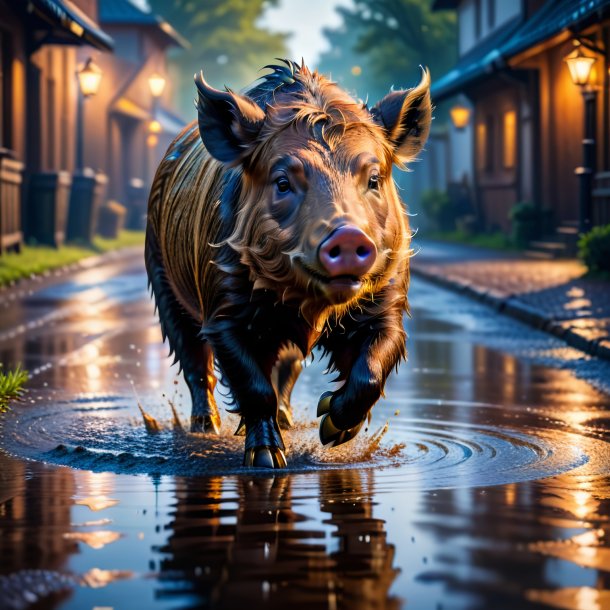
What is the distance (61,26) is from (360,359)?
1987 centimetres

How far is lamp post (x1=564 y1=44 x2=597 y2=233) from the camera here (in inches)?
850

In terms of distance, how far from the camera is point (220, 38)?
264 ft

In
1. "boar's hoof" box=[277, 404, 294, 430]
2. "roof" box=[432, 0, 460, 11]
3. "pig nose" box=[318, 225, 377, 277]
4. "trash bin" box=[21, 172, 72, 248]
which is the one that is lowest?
"boar's hoof" box=[277, 404, 294, 430]

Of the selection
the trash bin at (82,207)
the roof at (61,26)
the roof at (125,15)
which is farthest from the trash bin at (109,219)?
the roof at (125,15)

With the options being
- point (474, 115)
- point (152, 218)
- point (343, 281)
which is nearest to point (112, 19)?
point (474, 115)

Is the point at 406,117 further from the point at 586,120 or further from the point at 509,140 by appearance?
the point at 509,140

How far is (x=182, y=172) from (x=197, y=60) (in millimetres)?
75048

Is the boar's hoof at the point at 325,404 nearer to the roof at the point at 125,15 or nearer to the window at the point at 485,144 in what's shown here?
the window at the point at 485,144

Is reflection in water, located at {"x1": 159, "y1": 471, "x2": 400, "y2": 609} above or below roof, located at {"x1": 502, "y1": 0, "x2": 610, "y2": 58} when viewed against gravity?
below

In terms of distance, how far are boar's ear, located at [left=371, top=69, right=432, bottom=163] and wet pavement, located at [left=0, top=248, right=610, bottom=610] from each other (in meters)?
1.42

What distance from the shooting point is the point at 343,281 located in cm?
602

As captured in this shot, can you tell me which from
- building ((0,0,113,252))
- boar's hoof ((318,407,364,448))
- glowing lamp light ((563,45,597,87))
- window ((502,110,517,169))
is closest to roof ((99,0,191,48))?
building ((0,0,113,252))

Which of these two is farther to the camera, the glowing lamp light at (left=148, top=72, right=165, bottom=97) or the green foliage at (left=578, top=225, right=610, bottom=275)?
the glowing lamp light at (left=148, top=72, right=165, bottom=97)

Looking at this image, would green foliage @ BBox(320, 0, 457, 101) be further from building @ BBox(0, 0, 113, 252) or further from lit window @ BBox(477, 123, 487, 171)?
building @ BBox(0, 0, 113, 252)
